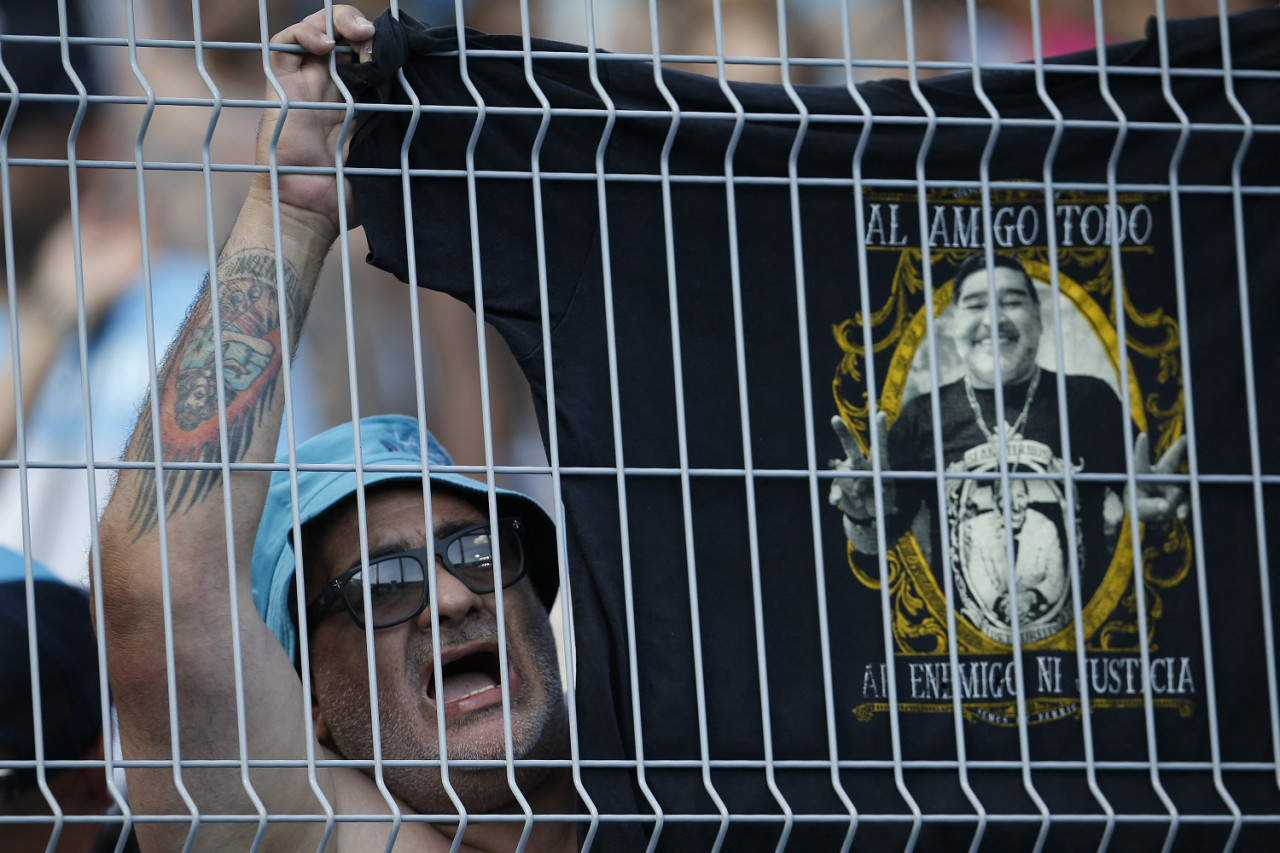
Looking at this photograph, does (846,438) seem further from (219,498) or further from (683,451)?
(219,498)

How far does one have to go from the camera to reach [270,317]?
6.07 feet

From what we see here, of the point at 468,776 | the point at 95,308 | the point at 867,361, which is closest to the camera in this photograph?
the point at 867,361

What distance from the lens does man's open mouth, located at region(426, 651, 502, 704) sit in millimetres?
2436

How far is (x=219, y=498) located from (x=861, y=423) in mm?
757

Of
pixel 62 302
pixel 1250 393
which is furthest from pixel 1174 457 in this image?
pixel 62 302

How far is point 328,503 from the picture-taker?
2.38 metres

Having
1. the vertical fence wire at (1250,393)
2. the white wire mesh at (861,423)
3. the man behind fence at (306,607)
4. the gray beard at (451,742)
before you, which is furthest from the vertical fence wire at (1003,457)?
the gray beard at (451,742)

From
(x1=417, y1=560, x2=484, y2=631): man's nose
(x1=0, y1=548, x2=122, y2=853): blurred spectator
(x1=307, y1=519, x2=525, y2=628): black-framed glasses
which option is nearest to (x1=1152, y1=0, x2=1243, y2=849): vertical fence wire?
(x1=307, y1=519, x2=525, y2=628): black-framed glasses

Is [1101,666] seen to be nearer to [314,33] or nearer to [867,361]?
[867,361]

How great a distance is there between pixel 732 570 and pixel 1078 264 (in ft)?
1.85

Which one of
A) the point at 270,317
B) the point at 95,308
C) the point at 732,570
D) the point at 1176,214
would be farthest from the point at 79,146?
the point at 1176,214

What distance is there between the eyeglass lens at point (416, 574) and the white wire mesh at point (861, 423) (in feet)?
0.91

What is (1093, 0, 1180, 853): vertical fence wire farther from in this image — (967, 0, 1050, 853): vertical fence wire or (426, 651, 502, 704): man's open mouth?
(426, 651, 502, 704): man's open mouth

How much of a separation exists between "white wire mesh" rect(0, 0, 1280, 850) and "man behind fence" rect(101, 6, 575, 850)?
0.05 feet
